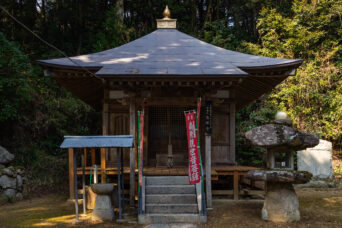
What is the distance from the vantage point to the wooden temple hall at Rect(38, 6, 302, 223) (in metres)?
6.77

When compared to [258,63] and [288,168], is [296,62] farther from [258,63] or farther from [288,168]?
[288,168]

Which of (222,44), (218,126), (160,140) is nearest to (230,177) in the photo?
(218,126)

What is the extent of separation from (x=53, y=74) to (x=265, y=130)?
520cm

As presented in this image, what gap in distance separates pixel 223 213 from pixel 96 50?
11.7 meters

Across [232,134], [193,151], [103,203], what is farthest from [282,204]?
[103,203]

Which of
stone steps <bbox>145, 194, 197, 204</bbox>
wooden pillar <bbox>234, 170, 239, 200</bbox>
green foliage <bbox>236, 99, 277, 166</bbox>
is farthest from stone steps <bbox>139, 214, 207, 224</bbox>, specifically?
green foliage <bbox>236, 99, 277, 166</bbox>

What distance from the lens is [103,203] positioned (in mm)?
6348

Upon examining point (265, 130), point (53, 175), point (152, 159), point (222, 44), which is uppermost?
point (222, 44)

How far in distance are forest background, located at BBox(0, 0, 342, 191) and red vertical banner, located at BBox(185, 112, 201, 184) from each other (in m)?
6.94

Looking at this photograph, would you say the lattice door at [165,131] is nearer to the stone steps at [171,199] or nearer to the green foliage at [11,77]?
the stone steps at [171,199]

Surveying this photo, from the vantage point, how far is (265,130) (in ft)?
20.0

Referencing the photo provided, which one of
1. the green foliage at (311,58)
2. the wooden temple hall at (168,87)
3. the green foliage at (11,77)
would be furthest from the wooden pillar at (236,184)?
the green foliage at (11,77)

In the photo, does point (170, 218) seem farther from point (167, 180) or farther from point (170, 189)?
point (167, 180)

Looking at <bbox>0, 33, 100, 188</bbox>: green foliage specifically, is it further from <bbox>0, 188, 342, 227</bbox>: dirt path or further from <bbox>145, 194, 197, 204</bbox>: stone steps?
<bbox>145, 194, 197, 204</bbox>: stone steps
